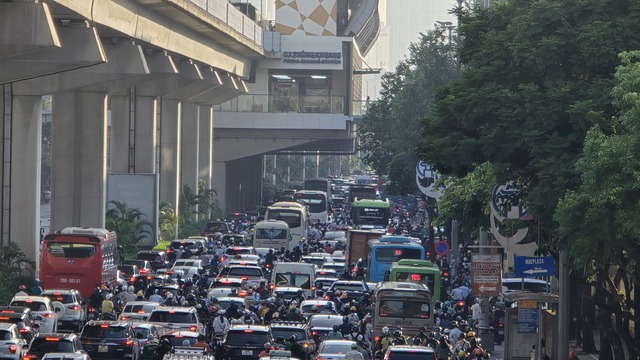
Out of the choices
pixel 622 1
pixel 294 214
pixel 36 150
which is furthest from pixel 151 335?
pixel 294 214

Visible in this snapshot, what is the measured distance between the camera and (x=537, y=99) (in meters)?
27.5

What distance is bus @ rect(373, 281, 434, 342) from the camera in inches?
1442

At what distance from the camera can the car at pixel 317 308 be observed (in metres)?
40.3

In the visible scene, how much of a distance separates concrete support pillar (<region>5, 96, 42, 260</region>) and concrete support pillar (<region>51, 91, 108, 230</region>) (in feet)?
26.9

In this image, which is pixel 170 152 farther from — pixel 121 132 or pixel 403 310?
pixel 403 310

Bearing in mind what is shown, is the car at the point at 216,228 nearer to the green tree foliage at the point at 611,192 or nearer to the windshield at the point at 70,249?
the windshield at the point at 70,249

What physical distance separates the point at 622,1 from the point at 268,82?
8272cm

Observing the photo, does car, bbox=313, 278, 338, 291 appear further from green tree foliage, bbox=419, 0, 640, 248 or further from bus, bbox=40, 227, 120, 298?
green tree foliage, bbox=419, 0, 640, 248

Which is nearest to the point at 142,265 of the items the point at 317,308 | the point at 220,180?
the point at 317,308

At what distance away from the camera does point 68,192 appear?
207 ft

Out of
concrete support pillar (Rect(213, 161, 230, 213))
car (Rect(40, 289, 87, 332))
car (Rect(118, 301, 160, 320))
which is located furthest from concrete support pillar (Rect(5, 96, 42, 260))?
concrete support pillar (Rect(213, 161, 230, 213))

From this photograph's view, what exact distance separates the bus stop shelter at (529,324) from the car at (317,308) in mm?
6022

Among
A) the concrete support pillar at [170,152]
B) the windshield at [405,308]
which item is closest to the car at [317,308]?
the windshield at [405,308]

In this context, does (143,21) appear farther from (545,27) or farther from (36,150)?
(545,27)
